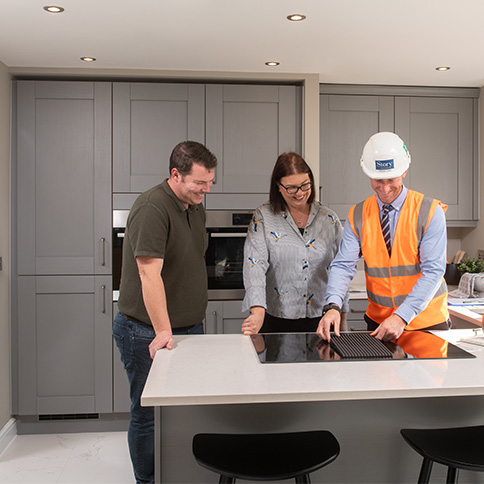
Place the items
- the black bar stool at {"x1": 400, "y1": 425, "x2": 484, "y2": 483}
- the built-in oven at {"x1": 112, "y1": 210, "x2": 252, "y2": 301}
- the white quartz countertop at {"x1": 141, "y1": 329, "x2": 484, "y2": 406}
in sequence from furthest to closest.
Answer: the built-in oven at {"x1": 112, "y1": 210, "x2": 252, "y2": 301}, the black bar stool at {"x1": 400, "y1": 425, "x2": 484, "y2": 483}, the white quartz countertop at {"x1": 141, "y1": 329, "x2": 484, "y2": 406}

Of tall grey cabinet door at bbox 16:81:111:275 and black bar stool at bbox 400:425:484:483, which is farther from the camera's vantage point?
tall grey cabinet door at bbox 16:81:111:275

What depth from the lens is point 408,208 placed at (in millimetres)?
2109

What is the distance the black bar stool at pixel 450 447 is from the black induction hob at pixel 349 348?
0.22 metres

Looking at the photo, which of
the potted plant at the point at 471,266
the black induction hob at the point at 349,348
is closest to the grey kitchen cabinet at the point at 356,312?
the potted plant at the point at 471,266

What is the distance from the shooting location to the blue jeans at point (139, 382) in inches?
88.4

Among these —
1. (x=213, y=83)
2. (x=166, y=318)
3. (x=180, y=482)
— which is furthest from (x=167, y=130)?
(x=180, y=482)

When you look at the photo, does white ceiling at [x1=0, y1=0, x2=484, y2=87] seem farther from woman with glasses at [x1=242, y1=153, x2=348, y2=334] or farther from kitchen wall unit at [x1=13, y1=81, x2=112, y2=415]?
woman with glasses at [x1=242, y1=153, x2=348, y2=334]

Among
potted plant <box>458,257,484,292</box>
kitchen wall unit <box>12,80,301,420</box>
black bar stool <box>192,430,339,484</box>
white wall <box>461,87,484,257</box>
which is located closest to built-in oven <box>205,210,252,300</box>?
kitchen wall unit <box>12,80,301,420</box>

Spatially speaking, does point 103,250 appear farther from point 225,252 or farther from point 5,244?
point 225,252

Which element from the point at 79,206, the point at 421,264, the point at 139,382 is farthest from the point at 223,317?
the point at 421,264

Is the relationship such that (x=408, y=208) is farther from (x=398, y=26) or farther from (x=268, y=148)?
(x=268, y=148)

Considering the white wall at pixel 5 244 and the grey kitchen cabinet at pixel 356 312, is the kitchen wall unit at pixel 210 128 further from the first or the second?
the grey kitchen cabinet at pixel 356 312

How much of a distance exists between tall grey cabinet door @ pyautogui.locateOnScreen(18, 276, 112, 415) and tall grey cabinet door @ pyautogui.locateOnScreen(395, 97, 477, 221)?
7.47 feet

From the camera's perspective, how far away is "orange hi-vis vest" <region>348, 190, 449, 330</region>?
2094mm
